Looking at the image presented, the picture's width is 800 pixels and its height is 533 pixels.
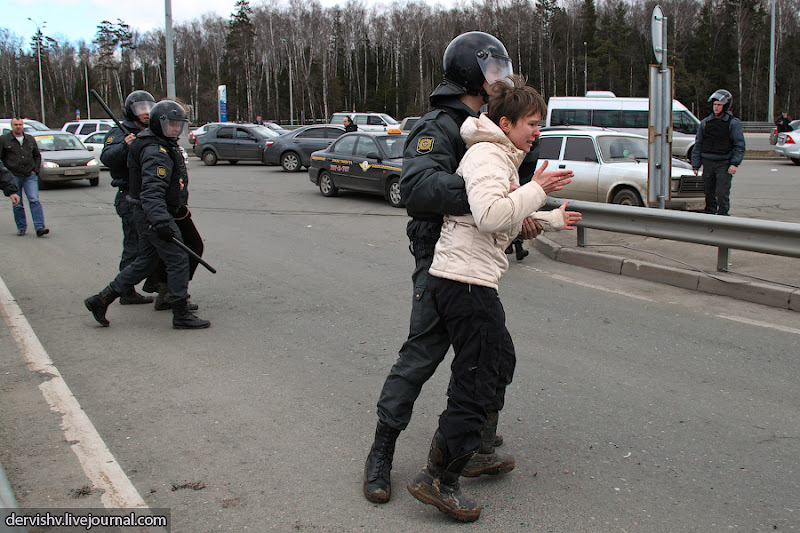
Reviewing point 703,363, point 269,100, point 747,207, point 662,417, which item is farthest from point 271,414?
point 269,100

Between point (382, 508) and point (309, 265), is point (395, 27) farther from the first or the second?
point (382, 508)

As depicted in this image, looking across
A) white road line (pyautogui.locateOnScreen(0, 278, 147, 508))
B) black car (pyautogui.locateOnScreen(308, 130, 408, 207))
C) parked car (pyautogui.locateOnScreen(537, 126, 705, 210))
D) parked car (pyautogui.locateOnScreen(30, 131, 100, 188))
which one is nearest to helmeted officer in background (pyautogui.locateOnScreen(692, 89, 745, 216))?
parked car (pyautogui.locateOnScreen(537, 126, 705, 210))

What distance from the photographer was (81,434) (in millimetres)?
3854

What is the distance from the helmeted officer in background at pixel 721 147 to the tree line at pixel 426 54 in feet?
215

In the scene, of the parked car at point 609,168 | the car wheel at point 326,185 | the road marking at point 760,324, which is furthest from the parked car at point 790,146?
the road marking at point 760,324

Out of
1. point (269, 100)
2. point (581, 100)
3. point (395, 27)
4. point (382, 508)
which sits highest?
point (395, 27)

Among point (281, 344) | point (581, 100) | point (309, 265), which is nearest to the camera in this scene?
point (281, 344)

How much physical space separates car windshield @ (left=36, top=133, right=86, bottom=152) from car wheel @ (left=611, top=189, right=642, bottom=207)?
1527 centimetres

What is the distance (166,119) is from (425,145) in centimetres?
359

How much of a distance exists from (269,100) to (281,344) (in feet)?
278

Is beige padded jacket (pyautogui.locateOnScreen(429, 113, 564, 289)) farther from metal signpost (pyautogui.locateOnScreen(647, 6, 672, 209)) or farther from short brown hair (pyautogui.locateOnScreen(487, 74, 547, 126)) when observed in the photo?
metal signpost (pyautogui.locateOnScreen(647, 6, 672, 209))

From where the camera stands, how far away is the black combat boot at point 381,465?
10.2ft

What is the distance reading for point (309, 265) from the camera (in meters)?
8.59

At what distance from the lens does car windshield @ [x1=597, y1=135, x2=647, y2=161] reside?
1159cm
